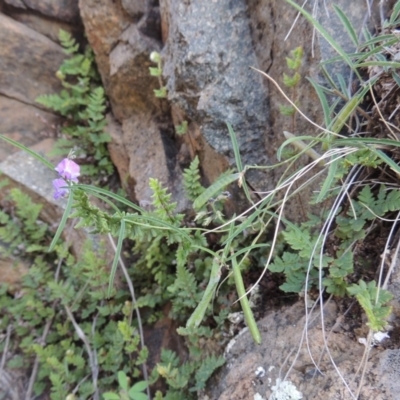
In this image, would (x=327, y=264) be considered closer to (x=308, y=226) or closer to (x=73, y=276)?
(x=308, y=226)

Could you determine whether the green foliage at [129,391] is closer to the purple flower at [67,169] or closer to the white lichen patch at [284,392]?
the white lichen patch at [284,392]

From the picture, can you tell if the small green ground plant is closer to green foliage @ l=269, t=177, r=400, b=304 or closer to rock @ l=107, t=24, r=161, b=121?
green foliage @ l=269, t=177, r=400, b=304

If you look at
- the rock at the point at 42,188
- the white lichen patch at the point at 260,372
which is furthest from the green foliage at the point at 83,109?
the white lichen patch at the point at 260,372

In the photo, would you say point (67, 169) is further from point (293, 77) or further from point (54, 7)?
point (54, 7)

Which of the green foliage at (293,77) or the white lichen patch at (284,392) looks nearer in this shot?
the white lichen patch at (284,392)

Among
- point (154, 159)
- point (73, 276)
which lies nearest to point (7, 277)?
point (73, 276)

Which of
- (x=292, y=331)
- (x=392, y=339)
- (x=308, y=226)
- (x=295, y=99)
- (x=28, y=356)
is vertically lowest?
(x=28, y=356)
